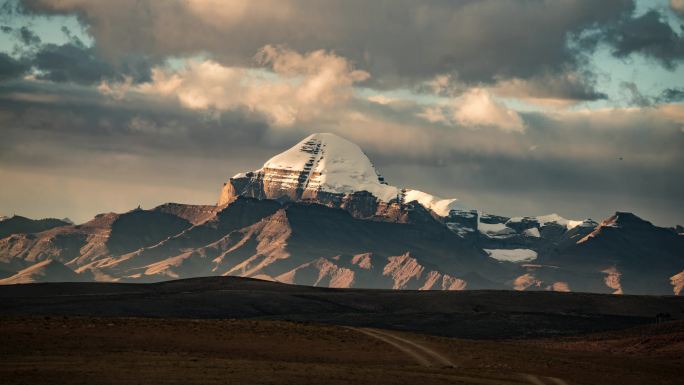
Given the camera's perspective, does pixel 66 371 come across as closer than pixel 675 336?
Yes

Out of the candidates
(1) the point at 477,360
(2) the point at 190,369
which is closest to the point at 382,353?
(1) the point at 477,360

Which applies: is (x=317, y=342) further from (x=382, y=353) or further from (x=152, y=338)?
(x=152, y=338)

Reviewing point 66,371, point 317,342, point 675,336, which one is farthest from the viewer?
point 675,336

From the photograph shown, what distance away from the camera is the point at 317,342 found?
363ft

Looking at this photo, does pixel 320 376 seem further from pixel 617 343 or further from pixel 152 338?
pixel 617 343

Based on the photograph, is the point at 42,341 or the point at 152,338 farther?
the point at 152,338

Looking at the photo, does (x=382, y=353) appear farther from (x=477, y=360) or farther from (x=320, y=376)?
(x=320, y=376)

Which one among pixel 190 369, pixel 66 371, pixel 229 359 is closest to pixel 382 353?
pixel 229 359

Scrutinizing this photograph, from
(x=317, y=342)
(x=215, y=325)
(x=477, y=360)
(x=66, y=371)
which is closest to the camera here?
(x=66, y=371)

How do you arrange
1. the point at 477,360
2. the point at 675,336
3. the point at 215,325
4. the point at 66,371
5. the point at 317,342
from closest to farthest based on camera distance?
the point at 66,371
the point at 477,360
the point at 317,342
the point at 215,325
the point at 675,336

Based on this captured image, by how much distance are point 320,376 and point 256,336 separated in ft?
100

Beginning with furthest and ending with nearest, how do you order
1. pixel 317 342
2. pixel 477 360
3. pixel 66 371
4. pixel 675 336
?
pixel 675 336 → pixel 317 342 → pixel 477 360 → pixel 66 371

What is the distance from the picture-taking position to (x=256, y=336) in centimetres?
11200

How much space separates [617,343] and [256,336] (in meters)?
63.7
